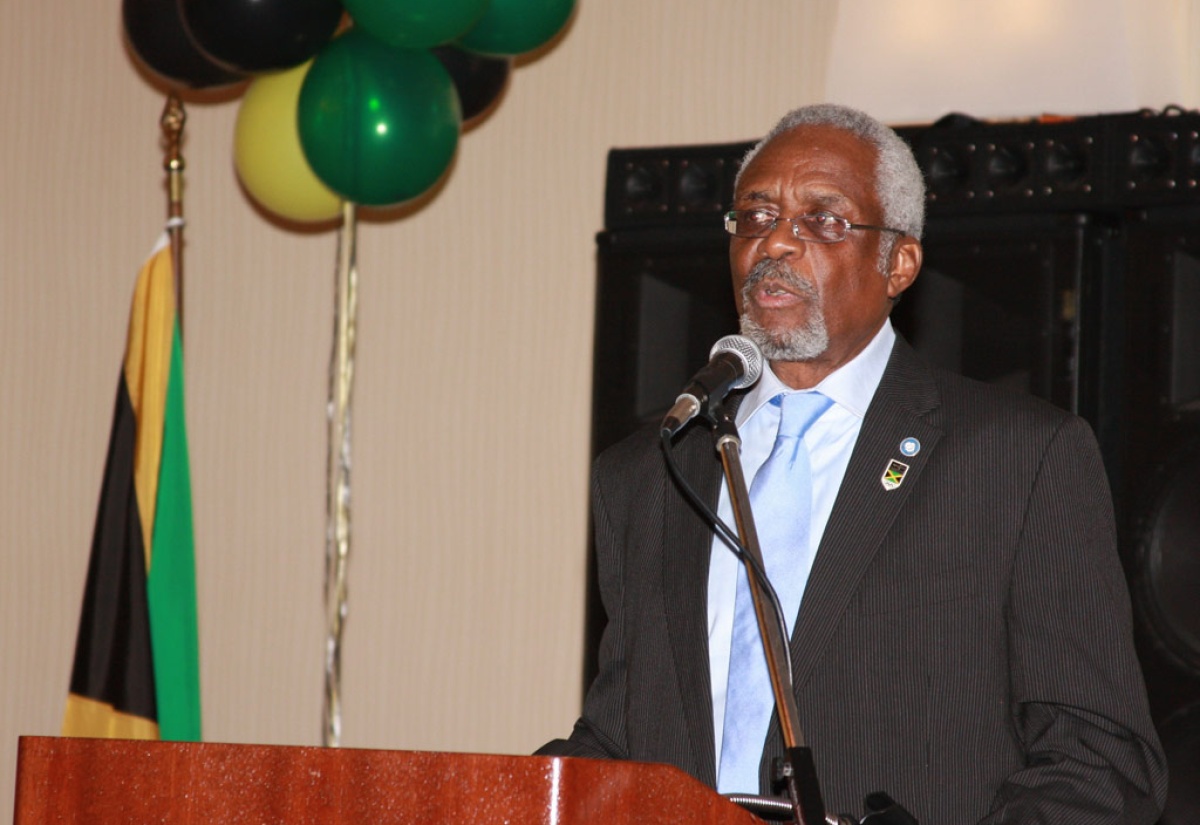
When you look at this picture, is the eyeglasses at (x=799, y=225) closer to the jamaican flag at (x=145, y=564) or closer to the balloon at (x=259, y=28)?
the balloon at (x=259, y=28)

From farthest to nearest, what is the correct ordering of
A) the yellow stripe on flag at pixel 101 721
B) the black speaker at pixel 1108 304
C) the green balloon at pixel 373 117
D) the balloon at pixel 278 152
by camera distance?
the yellow stripe on flag at pixel 101 721, the balloon at pixel 278 152, the green balloon at pixel 373 117, the black speaker at pixel 1108 304

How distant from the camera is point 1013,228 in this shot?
9.20 feet

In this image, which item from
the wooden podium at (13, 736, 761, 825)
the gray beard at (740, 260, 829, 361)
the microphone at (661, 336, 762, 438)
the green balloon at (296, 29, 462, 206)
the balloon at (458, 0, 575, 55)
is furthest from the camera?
the balloon at (458, 0, 575, 55)

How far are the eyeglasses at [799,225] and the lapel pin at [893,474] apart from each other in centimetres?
32

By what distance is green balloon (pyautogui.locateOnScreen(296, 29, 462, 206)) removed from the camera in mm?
3100

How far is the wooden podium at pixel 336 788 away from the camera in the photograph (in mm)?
1300

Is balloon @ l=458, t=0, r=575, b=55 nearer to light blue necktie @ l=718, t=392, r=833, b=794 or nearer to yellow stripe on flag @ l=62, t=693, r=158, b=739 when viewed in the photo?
light blue necktie @ l=718, t=392, r=833, b=794

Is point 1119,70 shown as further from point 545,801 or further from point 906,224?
point 545,801

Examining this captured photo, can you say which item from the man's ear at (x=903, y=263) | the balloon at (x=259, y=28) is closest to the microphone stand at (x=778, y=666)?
the man's ear at (x=903, y=263)

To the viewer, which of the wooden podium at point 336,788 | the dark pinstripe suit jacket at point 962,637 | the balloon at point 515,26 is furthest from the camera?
the balloon at point 515,26

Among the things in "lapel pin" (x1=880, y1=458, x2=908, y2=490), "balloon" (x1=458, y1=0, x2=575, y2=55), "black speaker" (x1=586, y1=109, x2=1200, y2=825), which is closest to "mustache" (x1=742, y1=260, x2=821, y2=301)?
"lapel pin" (x1=880, y1=458, x2=908, y2=490)

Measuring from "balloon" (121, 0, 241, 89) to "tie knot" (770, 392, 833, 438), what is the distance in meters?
1.57

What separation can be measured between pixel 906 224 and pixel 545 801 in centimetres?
120

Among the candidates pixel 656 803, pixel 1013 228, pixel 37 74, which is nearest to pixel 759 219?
pixel 1013 228
